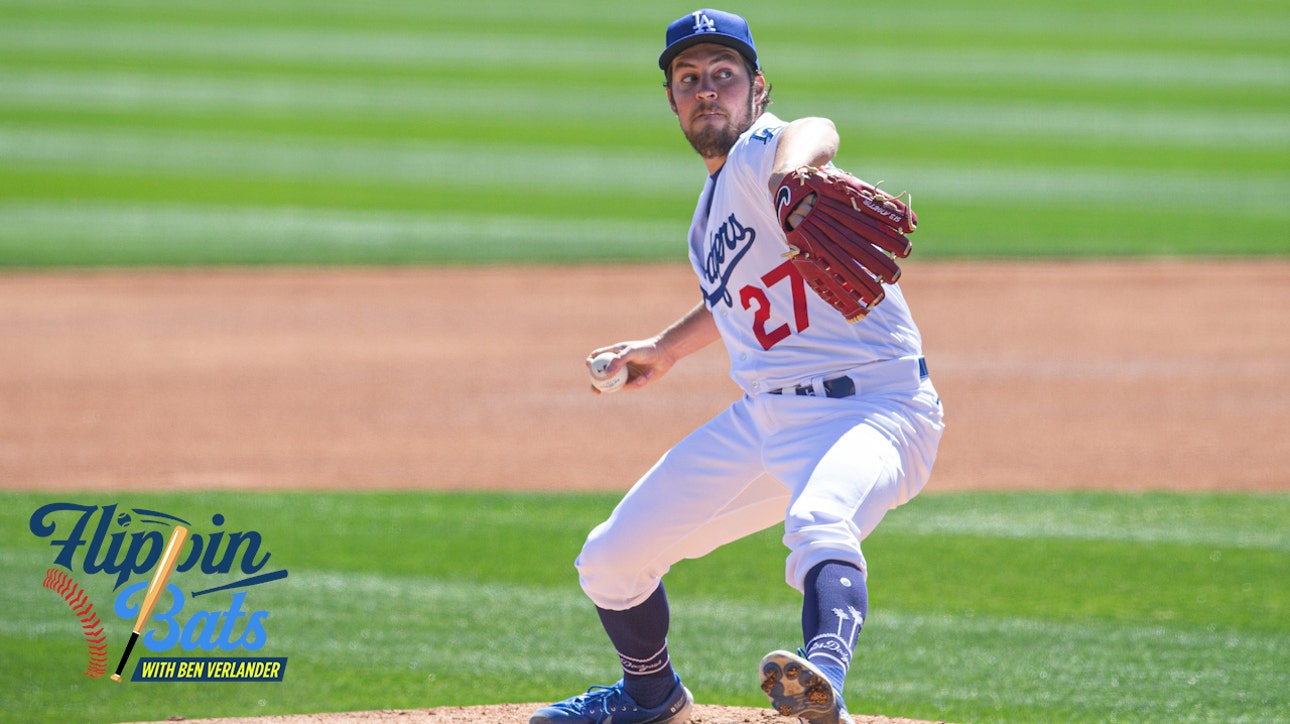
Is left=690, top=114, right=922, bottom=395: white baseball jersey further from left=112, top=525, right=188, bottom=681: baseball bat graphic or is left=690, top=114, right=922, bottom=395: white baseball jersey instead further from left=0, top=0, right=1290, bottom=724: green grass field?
left=112, top=525, right=188, bottom=681: baseball bat graphic

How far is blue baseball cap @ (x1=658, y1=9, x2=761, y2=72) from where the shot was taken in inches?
152

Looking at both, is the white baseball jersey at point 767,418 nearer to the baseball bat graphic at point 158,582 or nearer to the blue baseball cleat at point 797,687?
the blue baseball cleat at point 797,687

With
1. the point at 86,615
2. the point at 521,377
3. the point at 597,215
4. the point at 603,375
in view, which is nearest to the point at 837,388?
the point at 603,375

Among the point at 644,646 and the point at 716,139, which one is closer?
the point at 716,139

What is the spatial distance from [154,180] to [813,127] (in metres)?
14.9

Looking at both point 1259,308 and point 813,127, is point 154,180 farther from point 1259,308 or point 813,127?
point 813,127

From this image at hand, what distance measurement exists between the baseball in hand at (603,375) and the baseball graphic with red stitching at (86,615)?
2089 mm

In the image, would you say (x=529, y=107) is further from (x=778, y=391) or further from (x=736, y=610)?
(x=778, y=391)

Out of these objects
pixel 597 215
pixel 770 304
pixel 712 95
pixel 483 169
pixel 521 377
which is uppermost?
pixel 712 95

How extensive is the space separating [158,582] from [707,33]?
117 inches

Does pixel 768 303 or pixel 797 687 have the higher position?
pixel 768 303

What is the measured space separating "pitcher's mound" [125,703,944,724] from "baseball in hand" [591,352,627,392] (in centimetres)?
99

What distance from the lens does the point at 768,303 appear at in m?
3.83

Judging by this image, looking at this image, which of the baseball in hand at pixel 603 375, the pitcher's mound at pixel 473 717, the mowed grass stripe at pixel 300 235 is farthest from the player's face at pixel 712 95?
the mowed grass stripe at pixel 300 235
